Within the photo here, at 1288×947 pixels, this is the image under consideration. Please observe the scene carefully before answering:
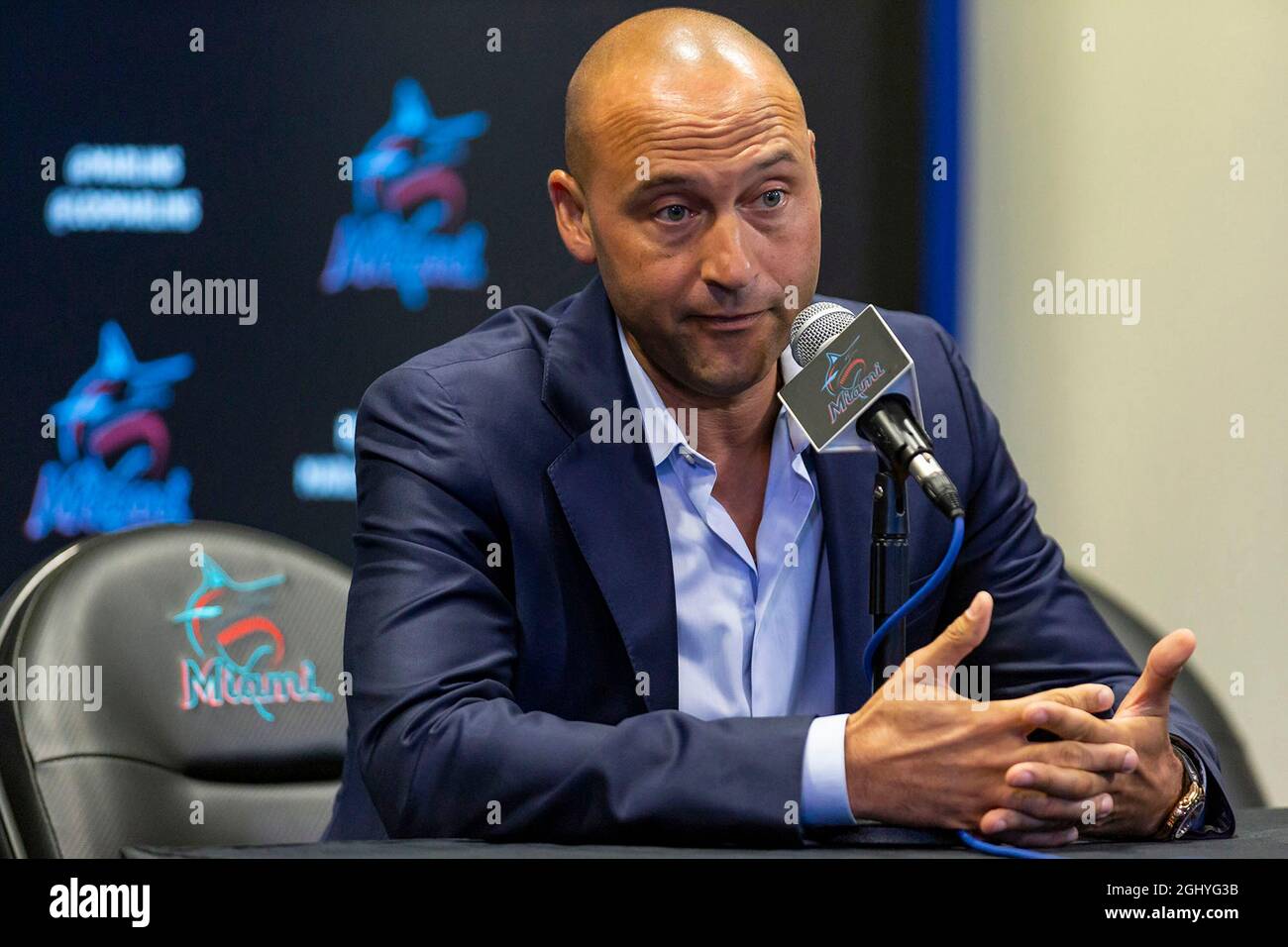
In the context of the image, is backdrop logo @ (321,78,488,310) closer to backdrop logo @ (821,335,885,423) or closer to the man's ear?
the man's ear

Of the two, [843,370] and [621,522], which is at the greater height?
[843,370]

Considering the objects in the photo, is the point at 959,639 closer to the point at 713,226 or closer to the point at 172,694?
the point at 713,226

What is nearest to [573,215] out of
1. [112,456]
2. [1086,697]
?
[1086,697]

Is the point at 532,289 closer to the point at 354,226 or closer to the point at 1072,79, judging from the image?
the point at 354,226

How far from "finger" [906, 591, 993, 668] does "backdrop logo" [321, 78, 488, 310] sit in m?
2.51

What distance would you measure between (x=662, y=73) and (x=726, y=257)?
0.26m

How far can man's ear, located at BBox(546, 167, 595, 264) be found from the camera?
1939mm

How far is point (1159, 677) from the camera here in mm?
1487

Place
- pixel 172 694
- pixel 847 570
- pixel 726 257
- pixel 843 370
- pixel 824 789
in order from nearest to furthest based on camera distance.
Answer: pixel 824 789 < pixel 843 370 < pixel 726 257 < pixel 847 570 < pixel 172 694

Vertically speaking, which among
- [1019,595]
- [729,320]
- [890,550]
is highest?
[729,320]

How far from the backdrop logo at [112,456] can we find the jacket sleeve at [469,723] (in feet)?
6.18

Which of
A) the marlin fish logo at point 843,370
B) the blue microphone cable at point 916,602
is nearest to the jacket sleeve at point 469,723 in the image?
the blue microphone cable at point 916,602

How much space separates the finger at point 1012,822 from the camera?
1.26 meters
